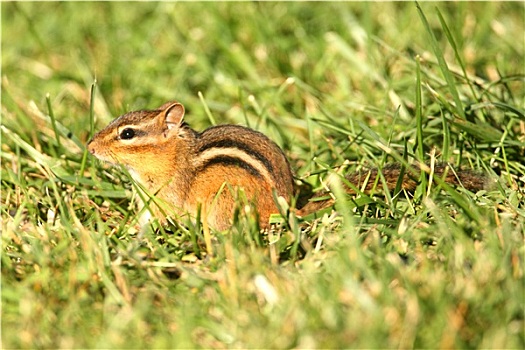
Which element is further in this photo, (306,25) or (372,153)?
(306,25)

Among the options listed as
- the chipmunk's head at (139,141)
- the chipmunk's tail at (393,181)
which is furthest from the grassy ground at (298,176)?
the chipmunk's head at (139,141)

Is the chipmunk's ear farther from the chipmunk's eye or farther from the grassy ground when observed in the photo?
the grassy ground

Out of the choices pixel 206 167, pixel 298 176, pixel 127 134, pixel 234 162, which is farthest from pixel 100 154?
pixel 298 176

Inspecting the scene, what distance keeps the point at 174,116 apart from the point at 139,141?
0.76 ft

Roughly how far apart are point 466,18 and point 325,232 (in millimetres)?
3301

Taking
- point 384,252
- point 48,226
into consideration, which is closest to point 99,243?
point 48,226

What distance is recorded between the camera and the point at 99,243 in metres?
3.47

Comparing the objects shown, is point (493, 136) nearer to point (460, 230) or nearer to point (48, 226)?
point (460, 230)

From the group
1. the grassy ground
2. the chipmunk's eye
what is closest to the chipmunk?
the chipmunk's eye

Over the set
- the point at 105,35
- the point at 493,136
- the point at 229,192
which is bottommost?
the point at 493,136

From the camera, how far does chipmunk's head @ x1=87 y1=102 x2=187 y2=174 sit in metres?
4.27

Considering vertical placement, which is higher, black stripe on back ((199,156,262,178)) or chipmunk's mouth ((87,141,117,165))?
chipmunk's mouth ((87,141,117,165))

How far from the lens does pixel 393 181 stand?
13.0 ft

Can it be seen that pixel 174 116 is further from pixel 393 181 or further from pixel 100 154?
pixel 393 181
